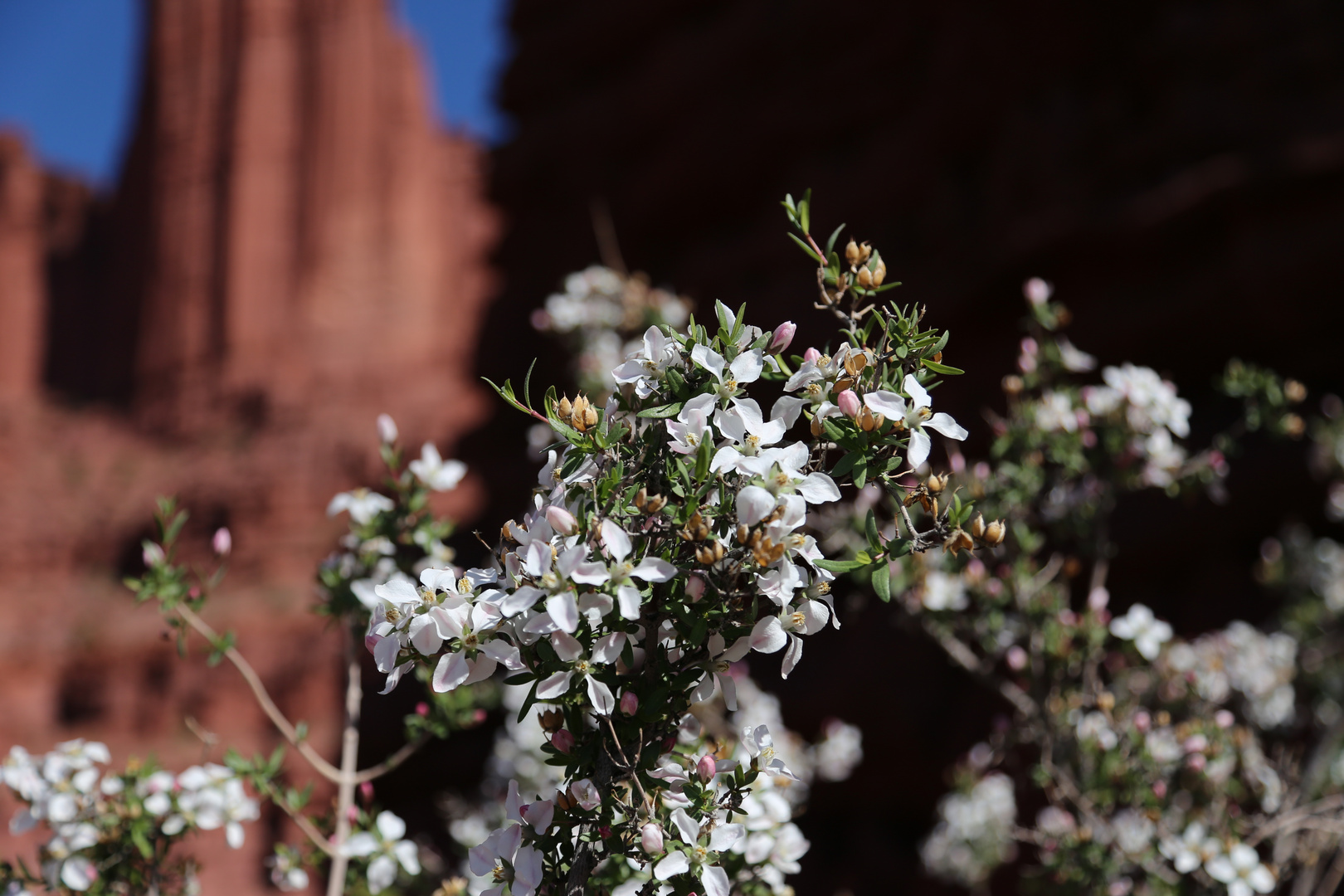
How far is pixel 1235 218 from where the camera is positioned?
8320mm

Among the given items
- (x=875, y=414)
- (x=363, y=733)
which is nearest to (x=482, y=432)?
(x=363, y=733)

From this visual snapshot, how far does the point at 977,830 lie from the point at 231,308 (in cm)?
3863

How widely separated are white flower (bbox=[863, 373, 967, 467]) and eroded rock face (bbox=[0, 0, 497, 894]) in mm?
25463

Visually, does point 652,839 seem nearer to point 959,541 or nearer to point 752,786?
point 752,786

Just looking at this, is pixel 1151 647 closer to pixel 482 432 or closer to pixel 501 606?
pixel 501 606

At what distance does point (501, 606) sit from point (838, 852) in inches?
366

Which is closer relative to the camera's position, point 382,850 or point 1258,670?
point 382,850

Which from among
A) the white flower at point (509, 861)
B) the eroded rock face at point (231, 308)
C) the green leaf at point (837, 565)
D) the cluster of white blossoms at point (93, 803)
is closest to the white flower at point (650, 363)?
the green leaf at point (837, 565)

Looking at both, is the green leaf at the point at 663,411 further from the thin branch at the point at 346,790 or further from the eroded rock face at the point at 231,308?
the eroded rock face at the point at 231,308

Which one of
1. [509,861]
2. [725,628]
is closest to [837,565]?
[725,628]

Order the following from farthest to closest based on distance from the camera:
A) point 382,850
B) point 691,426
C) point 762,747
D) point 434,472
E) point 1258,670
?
1. point 1258,670
2. point 434,472
3. point 382,850
4. point 762,747
5. point 691,426

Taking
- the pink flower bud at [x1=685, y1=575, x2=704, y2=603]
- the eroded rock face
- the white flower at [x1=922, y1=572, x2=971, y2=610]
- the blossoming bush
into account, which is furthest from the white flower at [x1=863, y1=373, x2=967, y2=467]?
the eroded rock face

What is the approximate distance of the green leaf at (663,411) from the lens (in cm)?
160

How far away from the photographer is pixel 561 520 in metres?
1.47
